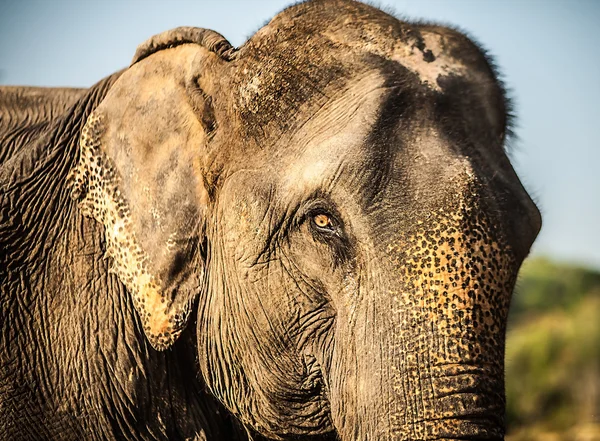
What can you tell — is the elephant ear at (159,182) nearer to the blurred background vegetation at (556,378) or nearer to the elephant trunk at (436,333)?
the elephant trunk at (436,333)

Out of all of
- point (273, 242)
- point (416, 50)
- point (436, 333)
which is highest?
point (416, 50)

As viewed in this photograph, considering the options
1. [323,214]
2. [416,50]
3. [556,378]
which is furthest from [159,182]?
[556,378]

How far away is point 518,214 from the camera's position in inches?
96.8

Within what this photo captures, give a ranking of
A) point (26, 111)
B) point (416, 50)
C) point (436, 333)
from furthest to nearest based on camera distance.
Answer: point (26, 111) → point (416, 50) → point (436, 333)

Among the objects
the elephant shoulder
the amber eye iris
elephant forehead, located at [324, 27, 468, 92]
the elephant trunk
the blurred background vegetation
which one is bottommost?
the blurred background vegetation

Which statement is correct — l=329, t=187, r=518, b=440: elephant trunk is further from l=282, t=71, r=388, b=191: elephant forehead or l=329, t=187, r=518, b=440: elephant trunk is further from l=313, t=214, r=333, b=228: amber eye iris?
l=282, t=71, r=388, b=191: elephant forehead

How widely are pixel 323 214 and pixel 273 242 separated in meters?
0.21

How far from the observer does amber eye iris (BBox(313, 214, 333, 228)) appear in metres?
2.52

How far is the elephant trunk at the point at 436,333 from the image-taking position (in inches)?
87.8

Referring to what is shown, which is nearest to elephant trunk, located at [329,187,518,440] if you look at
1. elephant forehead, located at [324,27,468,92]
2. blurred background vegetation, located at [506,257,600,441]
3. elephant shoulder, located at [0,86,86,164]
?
elephant forehead, located at [324,27,468,92]

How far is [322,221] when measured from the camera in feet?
8.30

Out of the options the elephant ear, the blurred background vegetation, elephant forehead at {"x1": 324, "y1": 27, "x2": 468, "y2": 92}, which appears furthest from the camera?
the blurred background vegetation

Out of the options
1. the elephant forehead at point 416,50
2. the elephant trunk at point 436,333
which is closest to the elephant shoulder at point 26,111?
the elephant forehead at point 416,50

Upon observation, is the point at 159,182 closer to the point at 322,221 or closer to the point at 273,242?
the point at 273,242
